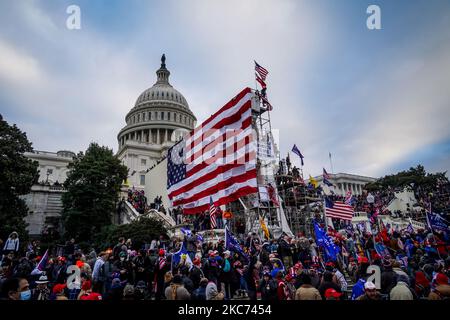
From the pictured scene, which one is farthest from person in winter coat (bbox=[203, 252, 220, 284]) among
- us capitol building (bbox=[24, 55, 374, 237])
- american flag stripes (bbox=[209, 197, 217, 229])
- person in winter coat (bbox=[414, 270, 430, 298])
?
us capitol building (bbox=[24, 55, 374, 237])

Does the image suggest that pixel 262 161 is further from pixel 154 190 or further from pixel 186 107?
pixel 186 107

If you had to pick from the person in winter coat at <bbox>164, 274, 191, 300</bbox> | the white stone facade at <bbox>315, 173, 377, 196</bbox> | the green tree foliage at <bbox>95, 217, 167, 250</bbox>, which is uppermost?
the white stone facade at <bbox>315, 173, 377, 196</bbox>

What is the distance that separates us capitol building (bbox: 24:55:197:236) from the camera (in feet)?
217

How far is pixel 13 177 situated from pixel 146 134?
193 feet

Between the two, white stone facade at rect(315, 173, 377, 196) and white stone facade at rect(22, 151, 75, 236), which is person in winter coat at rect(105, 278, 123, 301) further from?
white stone facade at rect(315, 173, 377, 196)

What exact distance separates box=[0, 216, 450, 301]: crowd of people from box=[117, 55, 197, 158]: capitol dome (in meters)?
65.7

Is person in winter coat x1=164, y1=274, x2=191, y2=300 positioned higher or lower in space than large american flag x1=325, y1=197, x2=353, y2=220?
lower

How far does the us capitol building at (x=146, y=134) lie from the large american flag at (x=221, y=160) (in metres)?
29.0

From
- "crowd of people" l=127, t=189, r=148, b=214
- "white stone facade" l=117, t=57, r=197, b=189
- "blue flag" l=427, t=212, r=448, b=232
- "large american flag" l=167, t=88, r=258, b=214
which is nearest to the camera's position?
"blue flag" l=427, t=212, r=448, b=232

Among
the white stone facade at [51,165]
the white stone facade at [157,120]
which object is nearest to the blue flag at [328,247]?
the white stone facade at [157,120]

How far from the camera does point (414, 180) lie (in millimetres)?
57000

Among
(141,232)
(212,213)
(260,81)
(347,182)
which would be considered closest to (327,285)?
(212,213)

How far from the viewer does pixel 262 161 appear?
26.1m
